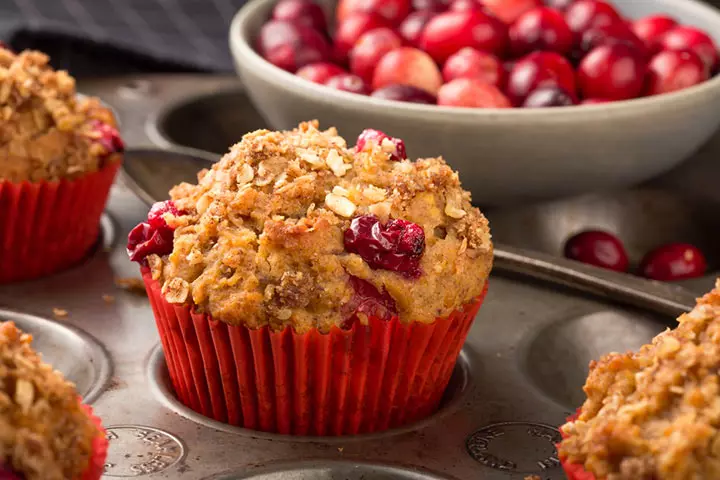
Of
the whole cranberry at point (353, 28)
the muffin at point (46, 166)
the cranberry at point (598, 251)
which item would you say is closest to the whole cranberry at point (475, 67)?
the whole cranberry at point (353, 28)

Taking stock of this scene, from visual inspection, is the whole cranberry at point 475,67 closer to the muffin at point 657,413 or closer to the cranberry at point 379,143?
the cranberry at point 379,143

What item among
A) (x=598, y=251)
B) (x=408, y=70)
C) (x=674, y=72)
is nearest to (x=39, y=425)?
(x=408, y=70)

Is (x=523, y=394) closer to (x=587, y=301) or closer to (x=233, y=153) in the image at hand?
(x=587, y=301)

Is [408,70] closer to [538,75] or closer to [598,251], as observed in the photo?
[538,75]

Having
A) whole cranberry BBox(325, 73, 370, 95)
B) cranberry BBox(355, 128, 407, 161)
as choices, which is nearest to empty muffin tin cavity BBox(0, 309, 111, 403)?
cranberry BBox(355, 128, 407, 161)

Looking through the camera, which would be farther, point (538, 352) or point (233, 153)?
point (538, 352)

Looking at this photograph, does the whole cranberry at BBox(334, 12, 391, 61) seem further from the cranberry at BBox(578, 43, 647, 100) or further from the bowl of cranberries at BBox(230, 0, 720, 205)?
the cranberry at BBox(578, 43, 647, 100)

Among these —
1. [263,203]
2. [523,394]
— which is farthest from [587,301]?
[263,203]
